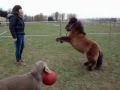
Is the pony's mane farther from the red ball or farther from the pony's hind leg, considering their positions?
the red ball

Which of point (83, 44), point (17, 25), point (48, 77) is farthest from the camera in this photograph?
point (17, 25)

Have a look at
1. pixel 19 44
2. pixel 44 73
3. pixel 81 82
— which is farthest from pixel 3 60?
pixel 44 73

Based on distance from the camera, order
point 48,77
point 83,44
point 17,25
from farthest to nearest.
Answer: point 17,25, point 83,44, point 48,77

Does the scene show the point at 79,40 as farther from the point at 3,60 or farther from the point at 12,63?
the point at 3,60

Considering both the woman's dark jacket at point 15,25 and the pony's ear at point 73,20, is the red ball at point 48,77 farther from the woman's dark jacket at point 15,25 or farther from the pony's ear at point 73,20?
the pony's ear at point 73,20

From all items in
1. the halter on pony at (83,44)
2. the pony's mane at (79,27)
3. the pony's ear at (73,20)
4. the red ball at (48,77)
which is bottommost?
the red ball at (48,77)

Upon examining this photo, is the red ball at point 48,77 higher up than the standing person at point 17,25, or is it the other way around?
the standing person at point 17,25

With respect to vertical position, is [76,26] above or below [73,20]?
below

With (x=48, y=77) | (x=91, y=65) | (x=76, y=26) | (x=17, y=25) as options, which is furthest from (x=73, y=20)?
(x=48, y=77)

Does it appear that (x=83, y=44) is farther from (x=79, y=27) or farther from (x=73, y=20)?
(x=73, y=20)

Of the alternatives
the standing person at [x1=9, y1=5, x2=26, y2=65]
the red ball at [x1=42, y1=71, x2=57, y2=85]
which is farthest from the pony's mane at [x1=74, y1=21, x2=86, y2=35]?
the red ball at [x1=42, y1=71, x2=57, y2=85]

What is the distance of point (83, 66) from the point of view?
8.04m

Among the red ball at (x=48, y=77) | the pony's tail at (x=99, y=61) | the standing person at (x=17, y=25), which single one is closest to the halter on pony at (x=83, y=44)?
the pony's tail at (x=99, y=61)

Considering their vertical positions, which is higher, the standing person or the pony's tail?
the standing person
